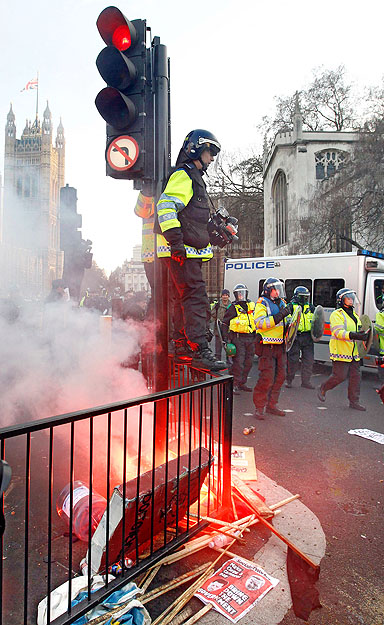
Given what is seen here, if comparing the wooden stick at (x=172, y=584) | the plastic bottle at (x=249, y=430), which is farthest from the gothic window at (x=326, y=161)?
the wooden stick at (x=172, y=584)

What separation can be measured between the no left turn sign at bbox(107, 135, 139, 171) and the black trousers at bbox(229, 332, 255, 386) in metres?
5.70

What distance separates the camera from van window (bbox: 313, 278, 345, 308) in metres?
10.4

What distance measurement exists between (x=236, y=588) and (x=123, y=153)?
3168mm

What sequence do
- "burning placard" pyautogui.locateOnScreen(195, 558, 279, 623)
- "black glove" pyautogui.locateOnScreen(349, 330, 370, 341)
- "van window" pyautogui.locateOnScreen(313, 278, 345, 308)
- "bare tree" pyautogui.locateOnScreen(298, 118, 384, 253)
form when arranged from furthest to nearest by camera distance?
"bare tree" pyautogui.locateOnScreen(298, 118, 384, 253) → "van window" pyautogui.locateOnScreen(313, 278, 345, 308) → "black glove" pyautogui.locateOnScreen(349, 330, 370, 341) → "burning placard" pyautogui.locateOnScreen(195, 558, 279, 623)

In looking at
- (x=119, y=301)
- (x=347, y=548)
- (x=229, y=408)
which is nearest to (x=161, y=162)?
(x=229, y=408)

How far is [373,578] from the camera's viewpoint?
8.49ft

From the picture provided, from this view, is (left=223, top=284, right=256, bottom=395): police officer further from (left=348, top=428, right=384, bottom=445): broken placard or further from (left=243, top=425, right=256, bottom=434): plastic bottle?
(left=348, top=428, right=384, bottom=445): broken placard

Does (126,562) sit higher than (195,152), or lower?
lower

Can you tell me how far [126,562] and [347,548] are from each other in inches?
62.5

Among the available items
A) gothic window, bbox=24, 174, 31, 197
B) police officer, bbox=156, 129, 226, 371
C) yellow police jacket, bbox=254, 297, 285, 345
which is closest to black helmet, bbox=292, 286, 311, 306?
yellow police jacket, bbox=254, 297, 285, 345

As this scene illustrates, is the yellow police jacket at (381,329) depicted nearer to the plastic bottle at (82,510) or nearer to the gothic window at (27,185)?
the plastic bottle at (82,510)

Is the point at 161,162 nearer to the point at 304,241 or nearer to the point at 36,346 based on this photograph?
the point at 36,346

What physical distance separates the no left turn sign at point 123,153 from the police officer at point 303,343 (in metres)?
5.75

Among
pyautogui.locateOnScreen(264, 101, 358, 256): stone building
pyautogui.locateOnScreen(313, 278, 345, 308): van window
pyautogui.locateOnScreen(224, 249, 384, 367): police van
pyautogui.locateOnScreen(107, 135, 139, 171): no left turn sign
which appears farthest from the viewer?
pyautogui.locateOnScreen(264, 101, 358, 256): stone building
